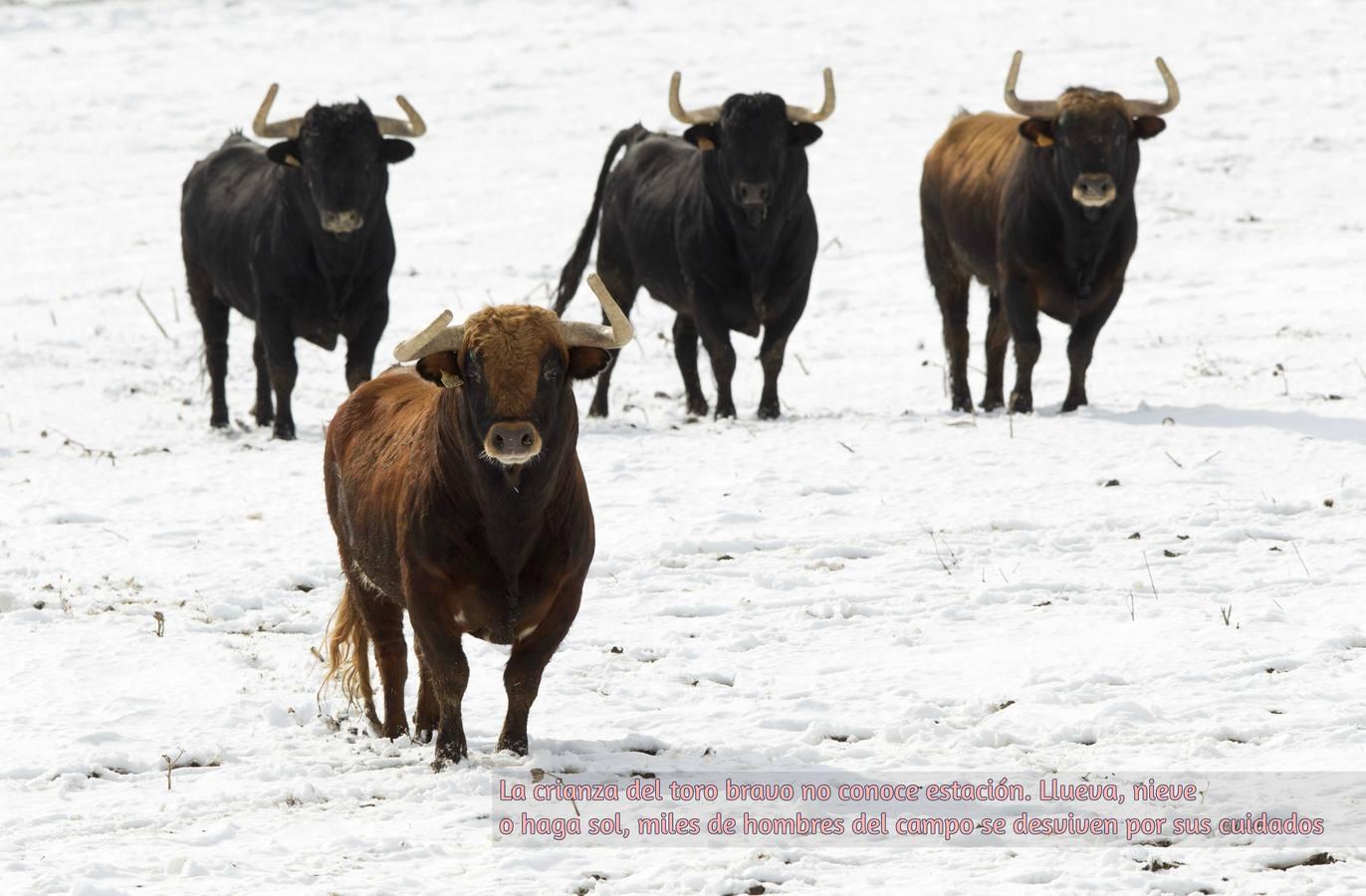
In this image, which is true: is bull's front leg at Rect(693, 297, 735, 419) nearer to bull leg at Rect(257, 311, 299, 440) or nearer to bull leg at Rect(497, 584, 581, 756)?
bull leg at Rect(257, 311, 299, 440)

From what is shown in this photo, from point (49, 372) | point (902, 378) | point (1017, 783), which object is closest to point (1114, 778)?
point (1017, 783)

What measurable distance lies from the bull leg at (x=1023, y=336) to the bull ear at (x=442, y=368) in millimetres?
6333

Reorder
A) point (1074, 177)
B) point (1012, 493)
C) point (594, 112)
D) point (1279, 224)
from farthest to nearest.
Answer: point (594, 112), point (1279, 224), point (1074, 177), point (1012, 493)

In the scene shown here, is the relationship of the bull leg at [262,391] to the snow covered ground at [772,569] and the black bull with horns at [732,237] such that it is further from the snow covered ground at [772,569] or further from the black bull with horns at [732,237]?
the black bull with horns at [732,237]

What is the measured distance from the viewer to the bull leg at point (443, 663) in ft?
18.6

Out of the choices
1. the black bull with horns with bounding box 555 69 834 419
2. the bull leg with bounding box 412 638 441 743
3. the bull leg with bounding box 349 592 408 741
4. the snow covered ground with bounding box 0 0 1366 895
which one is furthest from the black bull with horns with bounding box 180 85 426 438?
the bull leg with bounding box 412 638 441 743

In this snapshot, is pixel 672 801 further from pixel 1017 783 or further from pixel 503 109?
pixel 503 109

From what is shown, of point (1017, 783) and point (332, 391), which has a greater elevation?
point (1017, 783)

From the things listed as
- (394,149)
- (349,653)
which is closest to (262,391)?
(394,149)

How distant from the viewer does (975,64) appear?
25.6 meters

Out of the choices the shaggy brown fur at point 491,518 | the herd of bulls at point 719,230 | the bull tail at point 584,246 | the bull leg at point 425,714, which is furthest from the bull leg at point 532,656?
the bull tail at point 584,246

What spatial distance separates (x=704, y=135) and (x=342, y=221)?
237 centimetres

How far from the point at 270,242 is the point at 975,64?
1578 cm

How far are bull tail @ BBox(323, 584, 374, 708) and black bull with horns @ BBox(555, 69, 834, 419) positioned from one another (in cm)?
531
